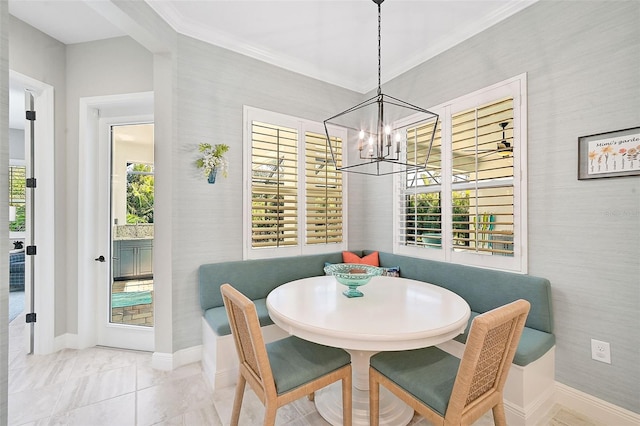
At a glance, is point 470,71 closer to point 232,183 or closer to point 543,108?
point 543,108

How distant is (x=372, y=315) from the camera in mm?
1527

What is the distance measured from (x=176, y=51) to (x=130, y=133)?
0.96 metres

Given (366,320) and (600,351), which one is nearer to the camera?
(366,320)

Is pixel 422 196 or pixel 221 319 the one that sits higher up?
pixel 422 196

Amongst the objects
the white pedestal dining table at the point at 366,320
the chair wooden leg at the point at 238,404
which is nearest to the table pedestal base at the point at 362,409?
the white pedestal dining table at the point at 366,320

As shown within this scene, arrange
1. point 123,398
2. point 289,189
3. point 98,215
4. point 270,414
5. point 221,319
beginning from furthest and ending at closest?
point 289,189 → point 98,215 → point 221,319 → point 123,398 → point 270,414

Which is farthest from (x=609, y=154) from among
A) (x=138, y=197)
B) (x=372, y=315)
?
(x=138, y=197)

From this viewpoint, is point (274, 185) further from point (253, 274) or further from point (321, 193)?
point (253, 274)

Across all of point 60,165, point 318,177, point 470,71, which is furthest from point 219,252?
point 470,71

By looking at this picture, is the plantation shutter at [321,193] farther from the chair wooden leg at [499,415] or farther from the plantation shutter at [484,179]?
the chair wooden leg at [499,415]

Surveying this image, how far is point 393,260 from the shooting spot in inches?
120

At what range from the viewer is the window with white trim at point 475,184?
2178 mm

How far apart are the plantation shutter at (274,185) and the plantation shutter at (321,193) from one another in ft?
0.54

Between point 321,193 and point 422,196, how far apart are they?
1.06 m
